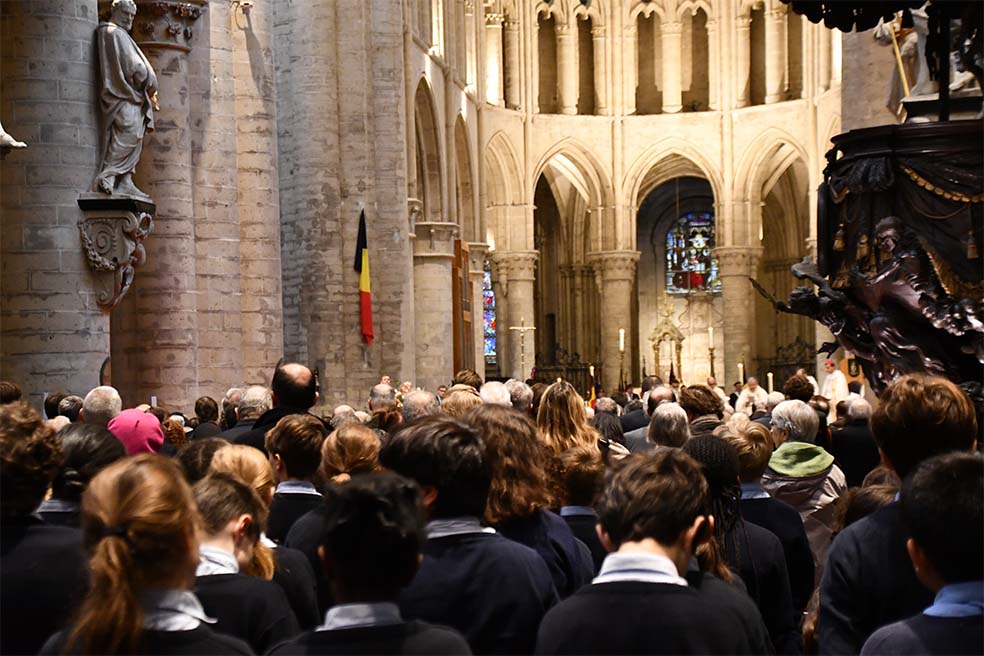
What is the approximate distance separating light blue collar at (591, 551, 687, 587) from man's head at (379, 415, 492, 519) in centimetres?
78

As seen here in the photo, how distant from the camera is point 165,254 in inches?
610

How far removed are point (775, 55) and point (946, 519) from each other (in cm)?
4031

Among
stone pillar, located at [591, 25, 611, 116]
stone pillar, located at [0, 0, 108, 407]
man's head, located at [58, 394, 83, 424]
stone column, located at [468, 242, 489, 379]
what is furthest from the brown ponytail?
stone pillar, located at [591, 25, 611, 116]

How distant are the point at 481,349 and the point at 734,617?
113 ft

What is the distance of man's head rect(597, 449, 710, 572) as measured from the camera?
3578 mm

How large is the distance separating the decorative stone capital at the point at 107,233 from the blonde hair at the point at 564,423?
6.80 metres

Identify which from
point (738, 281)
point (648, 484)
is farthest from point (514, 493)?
point (738, 281)

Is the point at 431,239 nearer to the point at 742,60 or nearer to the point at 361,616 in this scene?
the point at 742,60

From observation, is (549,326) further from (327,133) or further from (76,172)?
(76,172)

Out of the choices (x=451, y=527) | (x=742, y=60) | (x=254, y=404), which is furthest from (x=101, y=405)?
(x=742, y=60)

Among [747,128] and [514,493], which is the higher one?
[747,128]

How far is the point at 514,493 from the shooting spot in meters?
4.96

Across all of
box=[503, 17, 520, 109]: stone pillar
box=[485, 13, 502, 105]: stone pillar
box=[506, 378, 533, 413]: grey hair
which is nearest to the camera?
box=[506, 378, 533, 413]: grey hair

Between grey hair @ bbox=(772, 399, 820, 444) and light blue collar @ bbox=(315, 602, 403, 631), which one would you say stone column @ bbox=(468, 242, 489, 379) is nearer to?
grey hair @ bbox=(772, 399, 820, 444)
